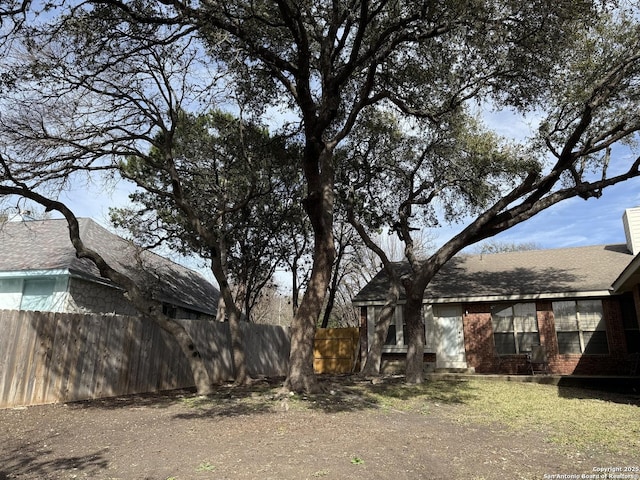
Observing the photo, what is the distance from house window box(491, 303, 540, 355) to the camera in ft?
51.4

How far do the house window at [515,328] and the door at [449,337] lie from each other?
1.25 metres

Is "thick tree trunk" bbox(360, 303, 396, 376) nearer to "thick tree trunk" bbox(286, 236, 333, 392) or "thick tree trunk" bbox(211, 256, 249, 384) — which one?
"thick tree trunk" bbox(211, 256, 249, 384)

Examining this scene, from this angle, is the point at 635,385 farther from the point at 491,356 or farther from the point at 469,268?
the point at 469,268

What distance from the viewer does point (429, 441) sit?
6070 mm

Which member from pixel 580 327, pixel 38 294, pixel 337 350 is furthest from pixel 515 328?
pixel 38 294

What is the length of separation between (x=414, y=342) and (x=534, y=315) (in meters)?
5.56

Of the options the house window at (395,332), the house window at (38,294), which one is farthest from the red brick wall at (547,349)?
the house window at (38,294)

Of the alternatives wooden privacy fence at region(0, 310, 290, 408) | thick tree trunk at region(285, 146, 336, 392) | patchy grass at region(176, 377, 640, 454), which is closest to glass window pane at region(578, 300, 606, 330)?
patchy grass at region(176, 377, 640, 454)

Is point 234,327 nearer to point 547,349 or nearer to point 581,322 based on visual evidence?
point 547,349

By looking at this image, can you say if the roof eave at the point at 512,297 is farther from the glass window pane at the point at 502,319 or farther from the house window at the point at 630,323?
the house window at the point at 630,323

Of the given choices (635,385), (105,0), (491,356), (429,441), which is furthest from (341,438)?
(491,356)

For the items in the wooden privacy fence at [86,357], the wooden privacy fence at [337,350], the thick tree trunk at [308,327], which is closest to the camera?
the wooden privacy fence at [86,357]

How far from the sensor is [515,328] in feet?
52.2

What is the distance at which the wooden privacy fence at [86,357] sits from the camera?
866 centimetres
